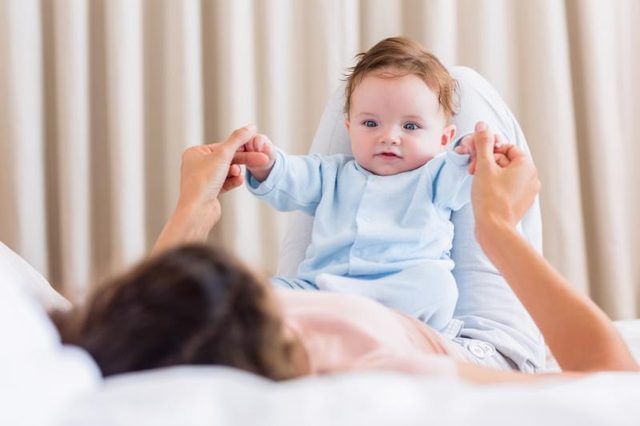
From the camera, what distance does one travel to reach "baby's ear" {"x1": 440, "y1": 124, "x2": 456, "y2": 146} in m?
1.84

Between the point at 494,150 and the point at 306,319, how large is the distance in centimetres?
65

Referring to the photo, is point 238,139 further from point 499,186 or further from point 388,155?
point 499,186

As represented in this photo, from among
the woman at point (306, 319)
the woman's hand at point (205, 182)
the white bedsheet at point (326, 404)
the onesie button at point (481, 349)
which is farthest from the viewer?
the woman's hand at point (205, 182)

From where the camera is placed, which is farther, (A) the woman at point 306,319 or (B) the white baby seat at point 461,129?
(B) the white baby seat at point 461,129

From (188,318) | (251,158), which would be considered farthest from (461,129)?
(188,318)

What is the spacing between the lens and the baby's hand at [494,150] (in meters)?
1.57

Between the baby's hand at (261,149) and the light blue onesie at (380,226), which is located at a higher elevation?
the baby's hand at (261,149)

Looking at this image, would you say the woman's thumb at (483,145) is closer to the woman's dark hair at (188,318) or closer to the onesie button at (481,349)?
the onesie button at (481,349)

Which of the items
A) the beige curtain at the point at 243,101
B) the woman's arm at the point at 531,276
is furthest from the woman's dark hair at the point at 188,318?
the beige curtain at the point at 243,101

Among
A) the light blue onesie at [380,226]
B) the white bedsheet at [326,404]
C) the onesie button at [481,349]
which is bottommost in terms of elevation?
the onesie button at [481,349]

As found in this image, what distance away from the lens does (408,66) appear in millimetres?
1801

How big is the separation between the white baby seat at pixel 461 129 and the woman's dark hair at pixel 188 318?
109cm

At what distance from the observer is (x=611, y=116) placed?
2.88 m

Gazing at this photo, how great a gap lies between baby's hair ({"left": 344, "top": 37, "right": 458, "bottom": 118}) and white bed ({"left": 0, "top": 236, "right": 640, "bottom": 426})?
110 centimetres
